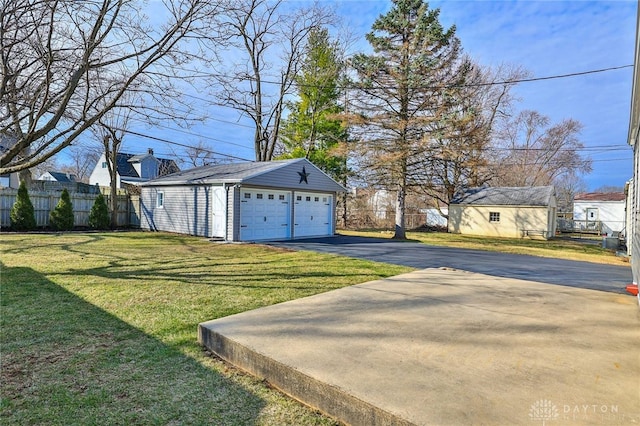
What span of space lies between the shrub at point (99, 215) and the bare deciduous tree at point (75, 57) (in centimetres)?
1048

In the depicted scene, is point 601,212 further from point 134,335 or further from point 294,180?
point 134,335

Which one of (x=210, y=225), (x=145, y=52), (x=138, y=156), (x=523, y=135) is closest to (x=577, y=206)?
(x=523, y=135)

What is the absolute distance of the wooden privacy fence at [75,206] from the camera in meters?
14.4

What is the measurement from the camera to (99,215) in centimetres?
1603

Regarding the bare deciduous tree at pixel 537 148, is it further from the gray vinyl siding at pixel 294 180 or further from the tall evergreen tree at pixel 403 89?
the gray vinyl siding at pixel 294 180

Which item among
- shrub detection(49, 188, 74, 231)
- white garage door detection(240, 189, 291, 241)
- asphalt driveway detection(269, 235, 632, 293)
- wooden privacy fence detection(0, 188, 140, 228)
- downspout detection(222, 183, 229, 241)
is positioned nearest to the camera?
asphalt driveway detection(269, 235, 632, 293)

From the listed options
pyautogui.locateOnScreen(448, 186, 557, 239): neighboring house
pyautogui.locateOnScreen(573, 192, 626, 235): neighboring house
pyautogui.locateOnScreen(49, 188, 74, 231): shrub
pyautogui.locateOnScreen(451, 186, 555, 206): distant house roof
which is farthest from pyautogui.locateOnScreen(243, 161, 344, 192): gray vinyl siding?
pyautogui.locateOnScreen(573, 192, 626, 235): neighboring house

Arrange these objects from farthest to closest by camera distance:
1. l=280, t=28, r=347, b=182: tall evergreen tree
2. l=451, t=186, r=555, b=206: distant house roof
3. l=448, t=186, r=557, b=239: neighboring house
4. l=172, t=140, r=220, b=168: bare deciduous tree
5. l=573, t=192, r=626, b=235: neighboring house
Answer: l=172, t=140, r=220, b=168: bare deciduous tree, l=573, t=192, r=626, b=235: neighboring house, l=280, t=28, r=347, b=182: tall evergreen tree, l=451, t=186, r=555, b=206: distant house roof, l=448, t=186, r=557, b=239: neighboring house

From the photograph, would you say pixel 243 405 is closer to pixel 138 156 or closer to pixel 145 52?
pixel 145 52

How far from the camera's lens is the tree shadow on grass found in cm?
212

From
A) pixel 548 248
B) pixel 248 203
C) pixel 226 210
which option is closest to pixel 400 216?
pixel 548 248

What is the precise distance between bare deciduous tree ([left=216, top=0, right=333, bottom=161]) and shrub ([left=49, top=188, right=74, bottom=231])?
8348 millimetres

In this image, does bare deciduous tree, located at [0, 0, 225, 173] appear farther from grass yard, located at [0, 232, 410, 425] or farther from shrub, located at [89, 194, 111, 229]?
shrub, located at [89, 194, 111, 229]

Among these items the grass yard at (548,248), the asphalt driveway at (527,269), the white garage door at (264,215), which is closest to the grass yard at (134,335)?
the asphalt driveway at (527,269)
